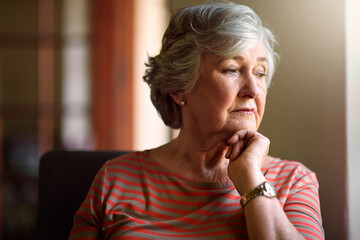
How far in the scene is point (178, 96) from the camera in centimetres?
144

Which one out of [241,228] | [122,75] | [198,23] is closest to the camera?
[241,228]

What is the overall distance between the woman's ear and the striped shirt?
0.22 metres

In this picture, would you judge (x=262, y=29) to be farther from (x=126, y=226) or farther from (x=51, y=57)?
(x=51, y=57)

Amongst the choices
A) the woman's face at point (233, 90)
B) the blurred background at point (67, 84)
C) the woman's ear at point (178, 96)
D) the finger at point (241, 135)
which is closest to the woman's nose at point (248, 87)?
the woman's face at point (233, 90)

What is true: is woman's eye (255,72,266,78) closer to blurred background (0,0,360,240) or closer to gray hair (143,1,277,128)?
gray hair (143,1,277,128)

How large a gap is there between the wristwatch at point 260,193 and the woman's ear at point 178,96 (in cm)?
42

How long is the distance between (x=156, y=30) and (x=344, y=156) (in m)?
2.15

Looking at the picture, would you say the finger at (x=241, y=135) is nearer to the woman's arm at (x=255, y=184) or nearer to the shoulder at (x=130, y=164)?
the woman's arm at (x=255, y=184)

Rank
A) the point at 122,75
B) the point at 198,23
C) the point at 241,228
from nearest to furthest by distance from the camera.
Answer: the point at 241,228 < the point at 198,23 < the point at 122,75

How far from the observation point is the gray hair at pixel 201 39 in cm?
126

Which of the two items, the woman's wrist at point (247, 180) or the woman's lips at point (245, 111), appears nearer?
the woman's wrist at point (247, 180)

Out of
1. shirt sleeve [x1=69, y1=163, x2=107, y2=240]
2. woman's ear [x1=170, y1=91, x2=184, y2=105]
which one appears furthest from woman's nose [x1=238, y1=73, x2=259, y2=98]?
shirt sleeve [x1=69, y1=163, x2=107, y2=240]

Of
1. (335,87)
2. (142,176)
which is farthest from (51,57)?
(335,87)

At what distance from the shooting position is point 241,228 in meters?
1.19
